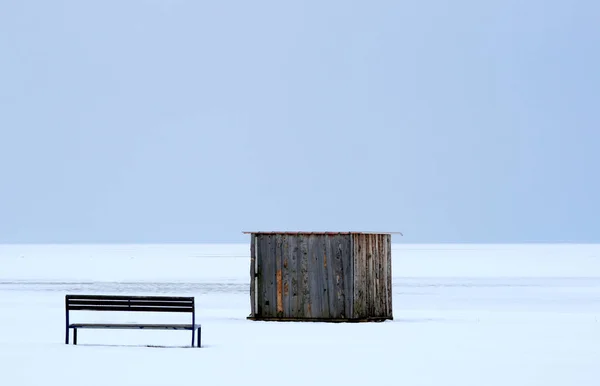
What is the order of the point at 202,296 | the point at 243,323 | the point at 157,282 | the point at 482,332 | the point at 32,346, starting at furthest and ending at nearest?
the point at 157,282
the point at 202,296
the point at 243,323
the point at 482,332
the point at 32,346

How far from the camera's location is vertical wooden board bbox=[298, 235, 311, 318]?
26.0m

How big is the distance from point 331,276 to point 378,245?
1261 millimetres

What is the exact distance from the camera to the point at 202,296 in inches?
1442

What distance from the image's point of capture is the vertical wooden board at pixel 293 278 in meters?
26.0

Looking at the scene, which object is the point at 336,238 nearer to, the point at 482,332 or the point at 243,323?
the point at 243,323

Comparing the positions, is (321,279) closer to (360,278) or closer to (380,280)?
(360,278)

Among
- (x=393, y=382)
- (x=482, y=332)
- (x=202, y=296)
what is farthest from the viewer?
(x=202, y=296)

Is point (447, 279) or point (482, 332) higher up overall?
point (447, 279)

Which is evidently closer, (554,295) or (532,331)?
(532,331)

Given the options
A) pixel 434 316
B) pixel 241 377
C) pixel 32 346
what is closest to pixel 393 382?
pixel 241 377

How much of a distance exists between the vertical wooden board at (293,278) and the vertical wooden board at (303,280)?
0.19 feet

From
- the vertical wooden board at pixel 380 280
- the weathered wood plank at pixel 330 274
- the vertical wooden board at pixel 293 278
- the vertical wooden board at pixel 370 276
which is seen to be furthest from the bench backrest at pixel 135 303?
the vertical wooden board at pixel 380 280

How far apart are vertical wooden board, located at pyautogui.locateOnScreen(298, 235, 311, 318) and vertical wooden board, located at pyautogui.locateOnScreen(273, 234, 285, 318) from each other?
1.12ft

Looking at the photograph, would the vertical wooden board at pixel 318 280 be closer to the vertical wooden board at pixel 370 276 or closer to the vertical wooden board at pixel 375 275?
the vertical wooden board at pixel 370 276
